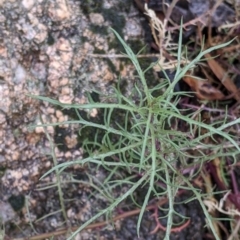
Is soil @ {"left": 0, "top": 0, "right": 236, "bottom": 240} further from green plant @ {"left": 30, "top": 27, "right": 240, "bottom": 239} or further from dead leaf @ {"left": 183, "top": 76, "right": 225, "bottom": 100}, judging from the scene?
dead leaf @ {"left": 183, "top": 76, "right": 225, "bottom": 100}

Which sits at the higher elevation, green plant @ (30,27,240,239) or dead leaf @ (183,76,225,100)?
green plant @ (30,27,240,239)

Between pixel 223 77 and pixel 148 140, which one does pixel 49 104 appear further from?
pixel 223 77

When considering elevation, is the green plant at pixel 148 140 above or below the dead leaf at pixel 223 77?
above

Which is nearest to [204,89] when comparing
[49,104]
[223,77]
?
[223,77]

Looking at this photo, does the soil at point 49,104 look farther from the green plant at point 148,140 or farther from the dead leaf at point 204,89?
the dead leaf at point 204,89

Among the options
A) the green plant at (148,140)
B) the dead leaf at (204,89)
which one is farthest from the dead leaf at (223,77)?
the green plant at (148,140)

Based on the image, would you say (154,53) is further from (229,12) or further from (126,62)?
(229,12)

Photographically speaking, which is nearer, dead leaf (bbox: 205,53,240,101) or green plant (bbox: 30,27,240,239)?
green plant (bbox: 30,27,240,239)

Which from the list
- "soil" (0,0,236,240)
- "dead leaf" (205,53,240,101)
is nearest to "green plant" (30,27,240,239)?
"soil" (0,0,236,240)

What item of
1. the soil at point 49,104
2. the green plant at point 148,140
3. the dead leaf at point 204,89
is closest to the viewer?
the green plant at point 148,140

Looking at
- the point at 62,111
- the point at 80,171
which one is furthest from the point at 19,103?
the point at 80,171

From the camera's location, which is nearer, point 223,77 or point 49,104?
point 49,104

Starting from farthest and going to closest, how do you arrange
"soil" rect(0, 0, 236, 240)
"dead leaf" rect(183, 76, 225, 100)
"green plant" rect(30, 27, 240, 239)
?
"dead leaf" rect(183, 76, 225, 100) < "soil" rect(0, 0, 236, 240) < "green plant" rect(30, 27, 240, 239)
